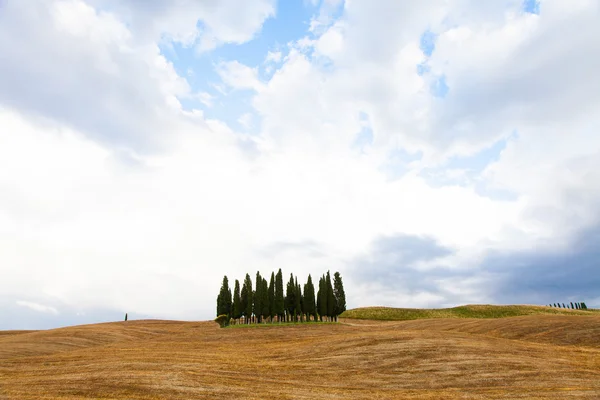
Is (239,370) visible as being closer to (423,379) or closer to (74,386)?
(74,386)

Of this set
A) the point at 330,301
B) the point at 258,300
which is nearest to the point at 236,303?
the point at 258,300

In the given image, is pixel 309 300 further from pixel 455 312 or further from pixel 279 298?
pixel 455 312

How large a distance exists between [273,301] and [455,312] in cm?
5149

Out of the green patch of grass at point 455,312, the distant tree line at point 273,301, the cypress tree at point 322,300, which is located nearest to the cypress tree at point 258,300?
the distant tree line at point 273,301

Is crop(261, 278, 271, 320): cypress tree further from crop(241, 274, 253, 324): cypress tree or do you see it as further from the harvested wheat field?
the harvested wheat field

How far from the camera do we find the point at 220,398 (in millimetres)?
25359

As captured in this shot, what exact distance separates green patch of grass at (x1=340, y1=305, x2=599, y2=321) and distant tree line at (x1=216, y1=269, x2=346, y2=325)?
69.0 feet

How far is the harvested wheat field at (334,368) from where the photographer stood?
27.1 metres

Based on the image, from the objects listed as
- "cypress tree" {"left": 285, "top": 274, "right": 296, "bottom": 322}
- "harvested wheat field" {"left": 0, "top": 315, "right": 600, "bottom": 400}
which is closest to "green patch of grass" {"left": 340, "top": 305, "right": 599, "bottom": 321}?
"cypress tree" {"left": 285, "top": 274, "right": 296, "bottom": 322}

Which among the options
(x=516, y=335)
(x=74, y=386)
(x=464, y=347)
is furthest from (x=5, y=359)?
(x=516, y=335)

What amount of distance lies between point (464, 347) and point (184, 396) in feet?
85.5

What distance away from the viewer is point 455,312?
106 metres

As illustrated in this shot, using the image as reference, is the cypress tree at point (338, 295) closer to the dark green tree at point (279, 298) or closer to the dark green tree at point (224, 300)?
the dark green tree at point (279, 298)

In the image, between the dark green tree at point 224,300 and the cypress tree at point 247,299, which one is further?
the dark green tree at point 224,300
